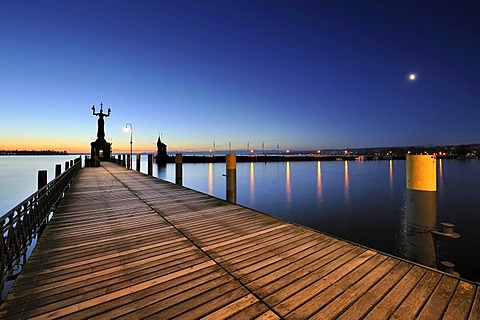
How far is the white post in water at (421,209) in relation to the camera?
4.25 metres

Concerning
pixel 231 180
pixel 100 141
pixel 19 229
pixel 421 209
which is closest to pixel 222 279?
pixel 421 209

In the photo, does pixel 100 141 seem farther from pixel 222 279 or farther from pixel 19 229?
pixel 222 279

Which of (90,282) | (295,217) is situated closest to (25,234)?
(90,282)

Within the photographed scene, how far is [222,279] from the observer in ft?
11.0

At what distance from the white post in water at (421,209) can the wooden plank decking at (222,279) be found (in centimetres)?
85

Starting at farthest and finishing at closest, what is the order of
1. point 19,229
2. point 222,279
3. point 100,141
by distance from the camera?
point 100,141, point 19,229, point 222,279

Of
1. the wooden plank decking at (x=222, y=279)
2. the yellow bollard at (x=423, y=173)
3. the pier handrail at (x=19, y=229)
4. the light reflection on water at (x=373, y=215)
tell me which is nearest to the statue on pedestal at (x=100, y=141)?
the light reflection on water at (x=373, y=215)

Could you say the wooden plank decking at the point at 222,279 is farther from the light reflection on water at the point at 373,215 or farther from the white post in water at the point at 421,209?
the light reflection on water at the point at 373,215

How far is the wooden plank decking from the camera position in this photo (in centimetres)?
271

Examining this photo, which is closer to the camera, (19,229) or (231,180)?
(19,229)

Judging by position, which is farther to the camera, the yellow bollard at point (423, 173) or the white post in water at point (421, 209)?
A: the yellow bollard at point (423, 173)

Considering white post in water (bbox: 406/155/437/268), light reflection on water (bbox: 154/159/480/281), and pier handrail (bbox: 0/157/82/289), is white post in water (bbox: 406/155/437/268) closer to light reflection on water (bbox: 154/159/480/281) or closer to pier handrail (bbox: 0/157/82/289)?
light reflection on water (bbox: 154/159/480/281)

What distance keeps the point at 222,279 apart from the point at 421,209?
3.83 m

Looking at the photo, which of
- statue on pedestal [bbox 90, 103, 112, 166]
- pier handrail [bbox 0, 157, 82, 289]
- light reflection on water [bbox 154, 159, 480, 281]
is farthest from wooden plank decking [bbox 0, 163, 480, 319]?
statue on pedestal [bbox 90, 103, 112, 166]
